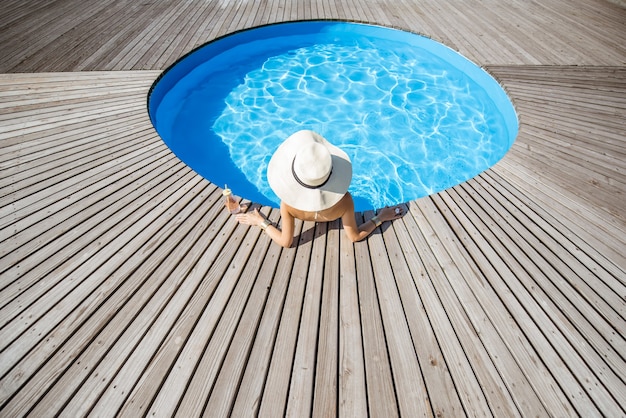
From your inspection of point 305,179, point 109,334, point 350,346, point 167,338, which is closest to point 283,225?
point 305,179

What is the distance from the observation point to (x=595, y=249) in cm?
267

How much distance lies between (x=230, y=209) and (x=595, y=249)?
120 inches

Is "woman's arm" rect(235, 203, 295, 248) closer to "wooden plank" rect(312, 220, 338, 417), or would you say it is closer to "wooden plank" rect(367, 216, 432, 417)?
"wooden plank" rect(312, 220, 338, 417)

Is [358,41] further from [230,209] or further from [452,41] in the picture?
[230,209]

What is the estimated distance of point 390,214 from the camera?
2.88m

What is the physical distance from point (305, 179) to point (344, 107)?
12.9ft

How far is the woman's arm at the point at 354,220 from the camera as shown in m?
2.40

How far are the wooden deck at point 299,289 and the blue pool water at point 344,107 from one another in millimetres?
1013

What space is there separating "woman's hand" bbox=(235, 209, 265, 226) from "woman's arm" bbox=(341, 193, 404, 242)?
2.24 ft

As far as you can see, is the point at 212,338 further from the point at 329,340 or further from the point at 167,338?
the point at 329,340

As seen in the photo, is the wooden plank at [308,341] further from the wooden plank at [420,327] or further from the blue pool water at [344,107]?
the blue pool water at [344,107]

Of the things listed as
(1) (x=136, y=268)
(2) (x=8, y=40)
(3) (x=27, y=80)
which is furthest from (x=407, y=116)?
(2) (x=8, y=40)

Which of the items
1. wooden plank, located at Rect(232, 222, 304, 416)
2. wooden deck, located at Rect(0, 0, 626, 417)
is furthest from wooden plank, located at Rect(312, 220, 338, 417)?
wooden plank, located at Rect(232, 222, 304, 416)

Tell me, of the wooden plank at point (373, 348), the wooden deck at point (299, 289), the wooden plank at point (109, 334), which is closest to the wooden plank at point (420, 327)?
the wooden deck at point (299, 289)
